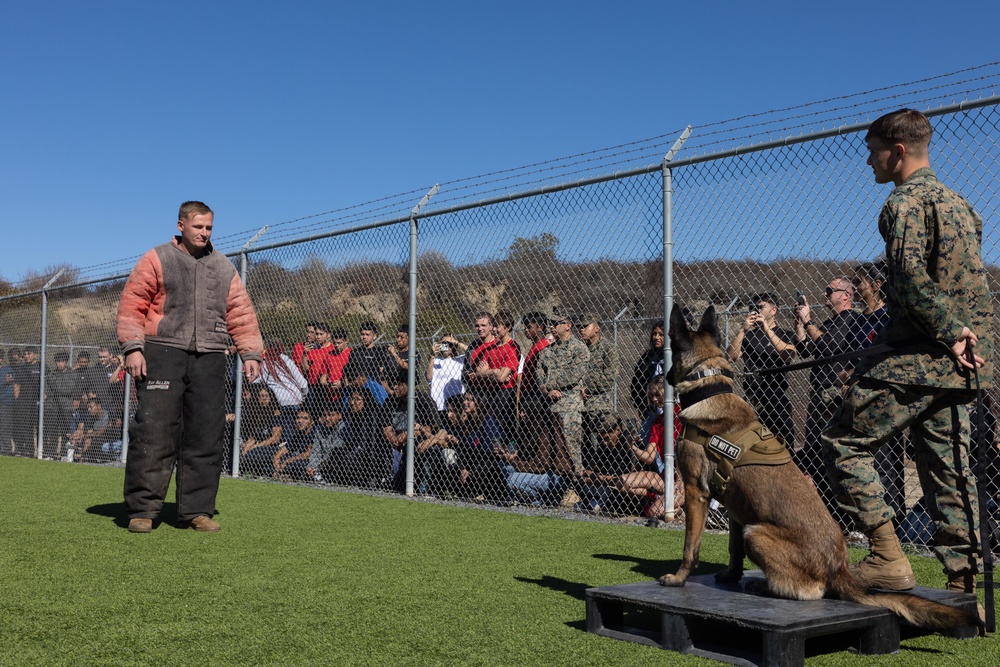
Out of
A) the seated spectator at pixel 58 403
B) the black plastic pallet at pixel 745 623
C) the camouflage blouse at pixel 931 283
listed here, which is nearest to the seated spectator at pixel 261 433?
the seated spectator at pixel 58 403

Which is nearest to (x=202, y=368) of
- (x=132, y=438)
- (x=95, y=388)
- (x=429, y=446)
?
(x=132, y=438)

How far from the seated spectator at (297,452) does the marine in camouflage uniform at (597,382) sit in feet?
11.8

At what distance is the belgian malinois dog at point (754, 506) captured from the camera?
10.8 feet

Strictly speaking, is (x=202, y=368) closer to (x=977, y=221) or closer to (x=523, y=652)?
(x=523, y=652)

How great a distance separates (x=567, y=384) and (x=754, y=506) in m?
4.07

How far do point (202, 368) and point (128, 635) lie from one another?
3.25 metres

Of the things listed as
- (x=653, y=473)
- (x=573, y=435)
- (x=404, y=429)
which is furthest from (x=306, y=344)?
(x=653, y=473)

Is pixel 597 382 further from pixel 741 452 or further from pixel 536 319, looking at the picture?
pixel 741 452

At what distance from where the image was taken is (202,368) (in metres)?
6.33

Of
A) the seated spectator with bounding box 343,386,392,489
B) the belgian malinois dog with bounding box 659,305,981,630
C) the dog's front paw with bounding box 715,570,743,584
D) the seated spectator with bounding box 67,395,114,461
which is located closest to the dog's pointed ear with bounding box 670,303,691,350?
the belgian malinois dog with bounding box 659,305,981,630

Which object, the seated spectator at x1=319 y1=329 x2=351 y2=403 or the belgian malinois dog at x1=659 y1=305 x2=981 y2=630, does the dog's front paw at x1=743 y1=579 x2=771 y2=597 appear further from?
the seated spectator at x1=319 y1=329 x2=351 y2=403

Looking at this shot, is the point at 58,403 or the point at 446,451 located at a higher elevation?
the point at 58,403

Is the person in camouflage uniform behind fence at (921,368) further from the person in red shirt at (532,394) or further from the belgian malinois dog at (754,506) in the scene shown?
the person in red shirt at (532,394)

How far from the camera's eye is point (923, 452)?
3.68m
